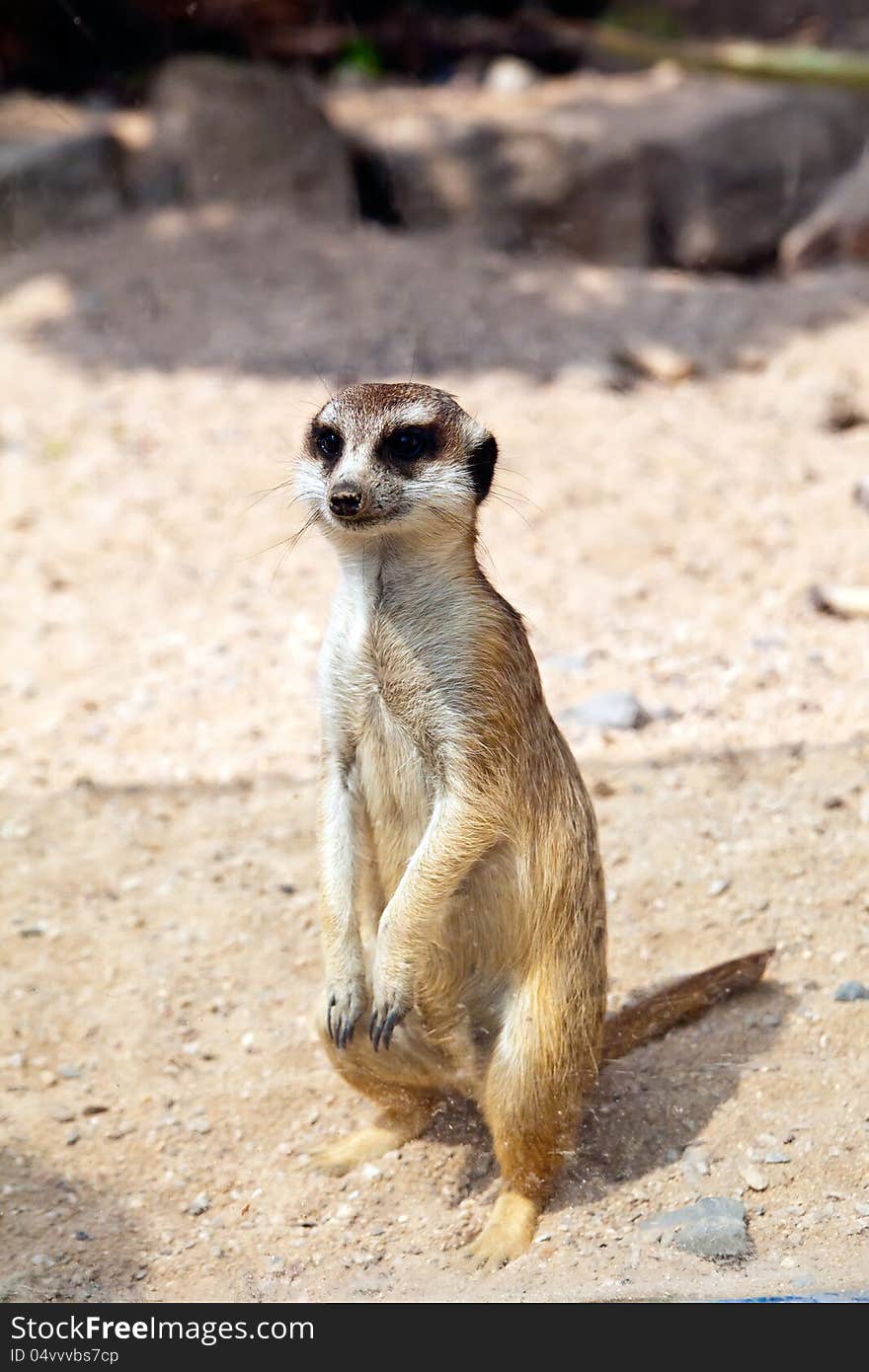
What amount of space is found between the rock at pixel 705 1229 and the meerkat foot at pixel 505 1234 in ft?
0.69

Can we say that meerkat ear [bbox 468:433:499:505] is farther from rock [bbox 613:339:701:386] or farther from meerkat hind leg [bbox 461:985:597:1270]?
rock [bbox 613:339:701:386]

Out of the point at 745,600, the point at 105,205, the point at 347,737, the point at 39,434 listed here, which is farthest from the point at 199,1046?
the point at 105,205

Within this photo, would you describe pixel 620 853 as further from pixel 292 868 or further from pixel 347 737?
pixel 347 737

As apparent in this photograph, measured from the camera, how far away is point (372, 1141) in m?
3.00

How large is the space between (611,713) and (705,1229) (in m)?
2.05

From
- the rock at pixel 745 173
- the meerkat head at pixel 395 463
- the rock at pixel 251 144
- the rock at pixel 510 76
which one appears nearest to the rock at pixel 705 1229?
the meerkat head at pixel 395 463

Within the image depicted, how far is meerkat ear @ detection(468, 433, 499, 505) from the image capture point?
8.62 feet

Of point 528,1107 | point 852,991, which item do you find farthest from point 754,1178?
point 852,991

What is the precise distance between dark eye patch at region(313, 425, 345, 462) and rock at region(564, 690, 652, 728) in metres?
1.89

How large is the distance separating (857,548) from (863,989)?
2.57 meters

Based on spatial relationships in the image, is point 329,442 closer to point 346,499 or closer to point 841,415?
point 346,499

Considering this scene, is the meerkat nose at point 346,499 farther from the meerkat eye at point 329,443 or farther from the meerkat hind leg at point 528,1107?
the meerkat hind leg at point 528,1107

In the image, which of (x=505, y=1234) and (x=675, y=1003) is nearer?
(x=505, y=1234)

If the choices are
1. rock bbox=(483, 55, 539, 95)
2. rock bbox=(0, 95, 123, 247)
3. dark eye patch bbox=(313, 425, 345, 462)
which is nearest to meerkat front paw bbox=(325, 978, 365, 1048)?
dark eye patch bbox=(313, 425, 345, 462)
